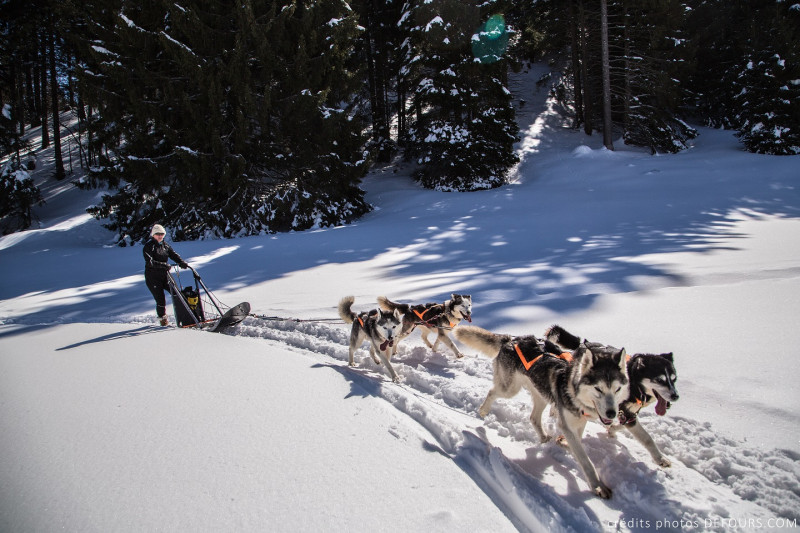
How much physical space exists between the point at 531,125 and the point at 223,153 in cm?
1791

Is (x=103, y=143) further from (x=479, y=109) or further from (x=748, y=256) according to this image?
(x=748, y=256)

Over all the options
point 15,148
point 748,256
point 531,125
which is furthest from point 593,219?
point 15,148

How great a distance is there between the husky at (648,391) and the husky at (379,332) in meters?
2.11

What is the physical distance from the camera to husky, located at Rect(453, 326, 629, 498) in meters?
2.38

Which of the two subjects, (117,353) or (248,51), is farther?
(248,51)

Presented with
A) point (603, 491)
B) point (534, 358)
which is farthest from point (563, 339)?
point (603, 491)

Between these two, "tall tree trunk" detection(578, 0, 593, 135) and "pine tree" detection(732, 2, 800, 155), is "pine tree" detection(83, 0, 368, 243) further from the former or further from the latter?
"pine tree" detection(732, 2, 800, 155)

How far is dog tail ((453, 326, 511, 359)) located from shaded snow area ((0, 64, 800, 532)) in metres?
0.40

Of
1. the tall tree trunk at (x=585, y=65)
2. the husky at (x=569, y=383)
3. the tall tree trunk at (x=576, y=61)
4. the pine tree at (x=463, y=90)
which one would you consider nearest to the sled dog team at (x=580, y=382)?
the husky at (x=569, y=383)

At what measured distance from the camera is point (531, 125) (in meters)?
24.7

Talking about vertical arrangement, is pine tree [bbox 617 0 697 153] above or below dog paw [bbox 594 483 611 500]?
above

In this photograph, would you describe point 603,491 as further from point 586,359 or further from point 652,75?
point 652,75

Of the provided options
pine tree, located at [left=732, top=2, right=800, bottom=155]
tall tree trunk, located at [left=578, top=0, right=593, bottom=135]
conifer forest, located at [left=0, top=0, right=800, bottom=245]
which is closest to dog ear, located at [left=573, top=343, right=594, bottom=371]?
conifer forest, located at [left=0, top=0, right=800, bottom=245]

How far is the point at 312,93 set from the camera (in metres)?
15.2
